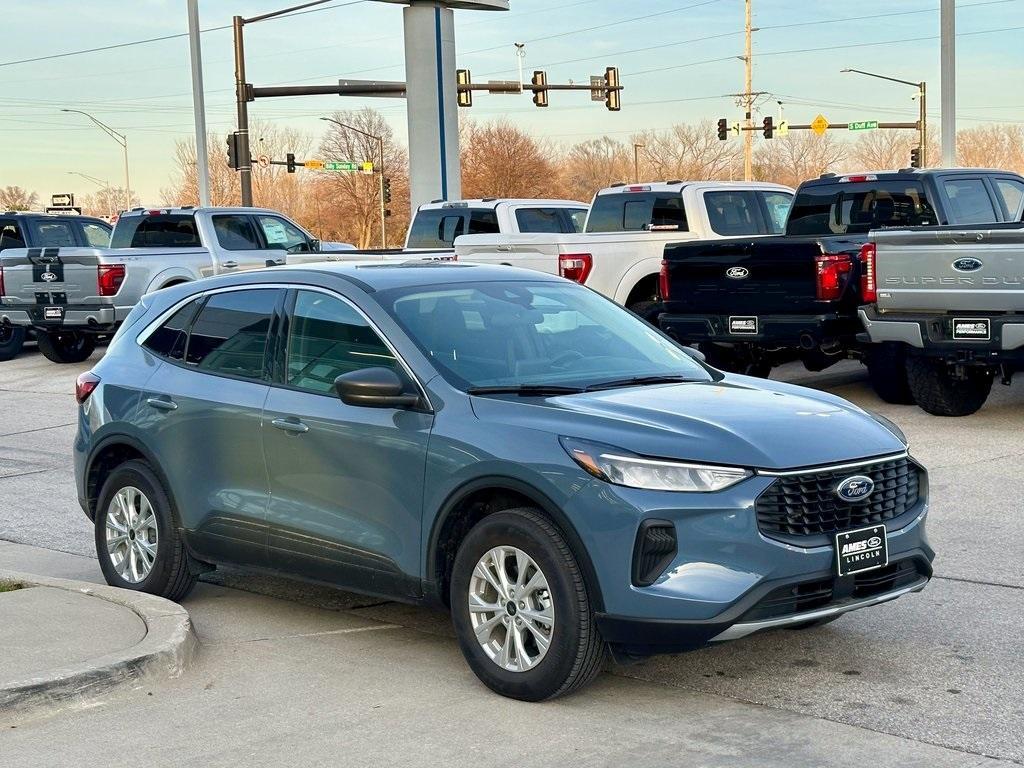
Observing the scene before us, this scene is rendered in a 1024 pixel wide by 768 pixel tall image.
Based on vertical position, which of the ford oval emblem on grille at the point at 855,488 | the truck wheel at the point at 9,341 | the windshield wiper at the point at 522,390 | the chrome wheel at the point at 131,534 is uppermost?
the windshield wiper at the point at 522,390

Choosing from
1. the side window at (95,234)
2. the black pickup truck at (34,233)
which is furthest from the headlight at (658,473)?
the side window at (95,234)

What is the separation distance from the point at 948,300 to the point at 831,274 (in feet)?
4.65

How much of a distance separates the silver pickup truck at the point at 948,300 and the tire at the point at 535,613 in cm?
744

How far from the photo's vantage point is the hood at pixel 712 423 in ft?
17.4

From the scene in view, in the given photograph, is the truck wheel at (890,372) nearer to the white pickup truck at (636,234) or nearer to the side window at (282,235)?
the white pickup truck at (636,234)

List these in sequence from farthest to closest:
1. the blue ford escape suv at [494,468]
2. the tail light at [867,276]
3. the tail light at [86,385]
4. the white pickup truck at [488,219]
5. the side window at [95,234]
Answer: the side window at [95,234], the white pickup truck at [488,219], the tail light at [867,276], the tail light at [86,385], the blue ford escape suv at [494,468]

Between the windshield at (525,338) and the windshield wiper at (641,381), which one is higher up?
the windshield at (525,338)

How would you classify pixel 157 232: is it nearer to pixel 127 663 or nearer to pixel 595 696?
pixel 127 663

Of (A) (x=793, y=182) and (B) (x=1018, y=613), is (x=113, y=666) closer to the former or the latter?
(B) (x=1018, y=613)

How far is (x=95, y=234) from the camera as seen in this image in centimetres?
2578

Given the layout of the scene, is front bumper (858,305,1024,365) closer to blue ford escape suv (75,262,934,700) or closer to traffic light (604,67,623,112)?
blue ford escape suv (75,262,934,700)

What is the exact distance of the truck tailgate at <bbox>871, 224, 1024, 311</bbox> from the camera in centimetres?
1167

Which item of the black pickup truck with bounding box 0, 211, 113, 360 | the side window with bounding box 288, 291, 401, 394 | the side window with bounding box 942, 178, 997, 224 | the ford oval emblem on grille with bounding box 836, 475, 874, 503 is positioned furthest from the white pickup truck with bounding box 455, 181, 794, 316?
the ford oval emblem on grille with bounding box 836, 475, 874, 503

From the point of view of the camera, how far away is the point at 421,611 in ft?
23.3
